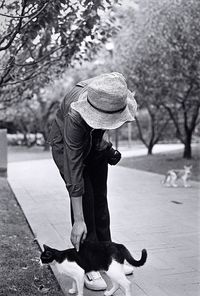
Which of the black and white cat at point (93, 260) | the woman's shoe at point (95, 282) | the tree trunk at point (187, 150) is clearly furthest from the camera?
the tree trunk at point (187, 150)

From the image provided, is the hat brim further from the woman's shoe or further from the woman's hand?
the woman's shoe

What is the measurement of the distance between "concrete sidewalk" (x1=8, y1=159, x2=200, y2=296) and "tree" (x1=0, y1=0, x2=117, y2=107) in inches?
82.6

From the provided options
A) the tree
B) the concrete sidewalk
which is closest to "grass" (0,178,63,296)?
the concrete sidewalk

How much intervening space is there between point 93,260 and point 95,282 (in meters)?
0.47

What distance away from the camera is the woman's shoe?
3598 millimetres

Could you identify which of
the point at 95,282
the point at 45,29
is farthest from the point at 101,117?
the point at 45,29

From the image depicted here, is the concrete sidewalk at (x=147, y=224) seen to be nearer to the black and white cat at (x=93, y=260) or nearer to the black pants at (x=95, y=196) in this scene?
the black and white cat at (x=93, y=260)

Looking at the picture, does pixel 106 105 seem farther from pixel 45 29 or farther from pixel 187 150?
pixel 187 150

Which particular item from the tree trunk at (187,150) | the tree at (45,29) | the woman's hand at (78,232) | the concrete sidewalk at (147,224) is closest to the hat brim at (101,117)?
the woman's hand at (78,232)

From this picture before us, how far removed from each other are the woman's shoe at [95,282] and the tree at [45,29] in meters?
2.69

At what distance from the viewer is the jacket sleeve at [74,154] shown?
9.86 ft

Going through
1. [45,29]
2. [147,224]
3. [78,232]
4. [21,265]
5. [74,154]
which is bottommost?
[147,224]

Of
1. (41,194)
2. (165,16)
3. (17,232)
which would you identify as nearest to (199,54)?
(165,16)

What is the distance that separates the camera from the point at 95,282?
11.8 feet
